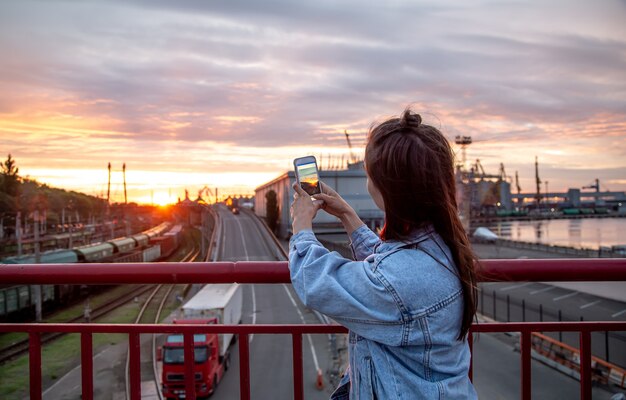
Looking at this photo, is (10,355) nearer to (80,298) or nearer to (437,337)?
(80,298)

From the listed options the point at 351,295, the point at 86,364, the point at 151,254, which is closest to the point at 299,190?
the point at 351,295

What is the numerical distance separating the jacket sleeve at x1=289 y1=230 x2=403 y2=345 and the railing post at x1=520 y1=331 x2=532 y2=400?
4.07ft

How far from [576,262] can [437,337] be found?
3.81 ft

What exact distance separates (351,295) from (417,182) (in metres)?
0.39

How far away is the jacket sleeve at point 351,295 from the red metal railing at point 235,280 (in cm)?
65

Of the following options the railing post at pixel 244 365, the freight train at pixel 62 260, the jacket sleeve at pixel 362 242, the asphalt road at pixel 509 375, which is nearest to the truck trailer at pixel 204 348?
the freight train at pixel 62 260

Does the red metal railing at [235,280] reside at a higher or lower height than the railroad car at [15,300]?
higher

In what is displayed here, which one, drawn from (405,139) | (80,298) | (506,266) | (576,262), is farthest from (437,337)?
(80,298)

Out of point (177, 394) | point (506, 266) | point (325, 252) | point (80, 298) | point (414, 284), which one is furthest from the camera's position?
point (80, 298)

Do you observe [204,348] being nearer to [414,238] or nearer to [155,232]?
[414,238]

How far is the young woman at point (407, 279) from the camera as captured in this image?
4.41ft

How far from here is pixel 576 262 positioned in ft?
7.03

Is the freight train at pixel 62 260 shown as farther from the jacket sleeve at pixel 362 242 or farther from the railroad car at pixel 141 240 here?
the jacket sleeve at pixel 362 242

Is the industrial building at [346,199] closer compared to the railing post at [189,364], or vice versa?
the railing post at [189,364]
